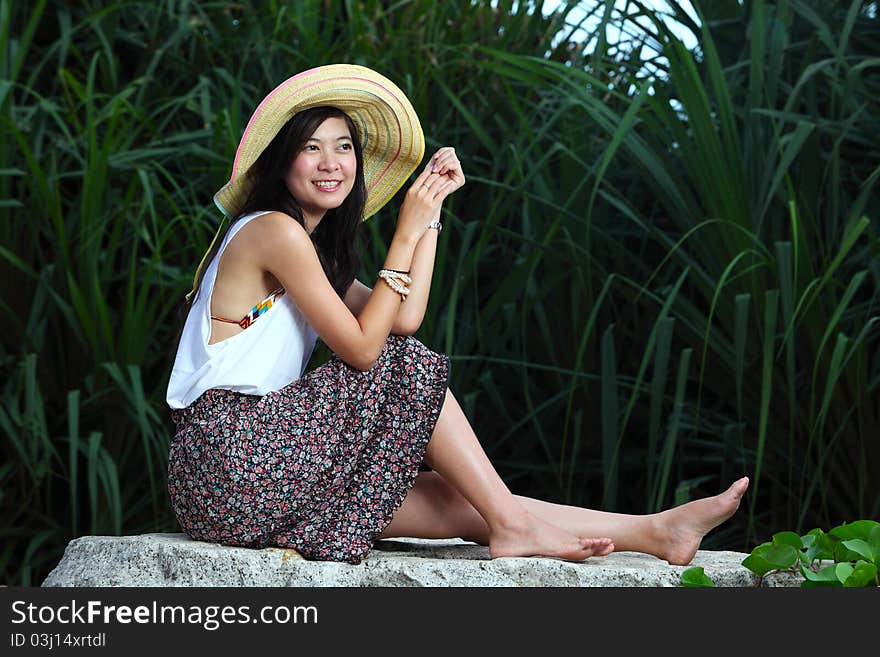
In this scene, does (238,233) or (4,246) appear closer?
(238,233)

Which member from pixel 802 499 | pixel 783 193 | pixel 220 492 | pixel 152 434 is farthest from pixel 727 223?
pixel 152 434

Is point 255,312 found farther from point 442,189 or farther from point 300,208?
point 442,189

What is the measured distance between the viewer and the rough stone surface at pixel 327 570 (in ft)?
5.57

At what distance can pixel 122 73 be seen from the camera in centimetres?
334

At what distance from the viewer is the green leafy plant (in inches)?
62.1

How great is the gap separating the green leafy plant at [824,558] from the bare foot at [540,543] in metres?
0.18

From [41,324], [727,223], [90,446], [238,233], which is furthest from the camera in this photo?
[41,324]

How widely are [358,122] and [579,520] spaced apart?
31.6 inches

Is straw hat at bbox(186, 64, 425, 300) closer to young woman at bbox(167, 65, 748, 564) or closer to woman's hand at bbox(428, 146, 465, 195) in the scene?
young woman at bbox(167, 65, 748, 564)

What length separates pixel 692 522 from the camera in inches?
73.1

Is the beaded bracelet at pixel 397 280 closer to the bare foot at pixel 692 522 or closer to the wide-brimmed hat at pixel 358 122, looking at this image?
the wide-brimmed hat at pixel 358 122

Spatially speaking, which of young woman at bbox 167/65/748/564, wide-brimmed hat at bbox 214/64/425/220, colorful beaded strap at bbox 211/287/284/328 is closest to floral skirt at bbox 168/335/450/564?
young woman at bbox 167/65/748/564

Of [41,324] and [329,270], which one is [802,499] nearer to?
[329,270]

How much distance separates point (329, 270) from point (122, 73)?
1.63 meters
